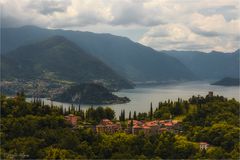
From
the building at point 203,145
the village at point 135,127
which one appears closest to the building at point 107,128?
the village at point 135,127

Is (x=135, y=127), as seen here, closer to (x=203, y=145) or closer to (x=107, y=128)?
(x=107, y=128)

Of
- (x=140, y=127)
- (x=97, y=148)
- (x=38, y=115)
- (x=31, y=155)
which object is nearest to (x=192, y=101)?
(x=140, y=127)

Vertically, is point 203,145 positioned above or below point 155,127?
below

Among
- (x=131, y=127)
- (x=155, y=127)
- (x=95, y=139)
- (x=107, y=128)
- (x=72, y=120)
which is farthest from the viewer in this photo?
(x=72, y=120)

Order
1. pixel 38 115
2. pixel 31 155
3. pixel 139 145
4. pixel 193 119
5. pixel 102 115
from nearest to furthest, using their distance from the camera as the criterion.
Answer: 1. pixel 31 155
2. pixel 139 145
3. pixel 38 115
4. pixel 193 119
5. pixel 102 115

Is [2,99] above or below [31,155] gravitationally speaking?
above

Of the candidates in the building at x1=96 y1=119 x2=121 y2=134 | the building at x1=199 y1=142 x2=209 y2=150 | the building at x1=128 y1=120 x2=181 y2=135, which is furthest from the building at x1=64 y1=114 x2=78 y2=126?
the building at x1=199 y1=142 x2=209 y2=150

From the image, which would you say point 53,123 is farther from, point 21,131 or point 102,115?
point 102,115

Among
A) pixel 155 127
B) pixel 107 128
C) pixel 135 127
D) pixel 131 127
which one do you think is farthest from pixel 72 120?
pixel 155 127
